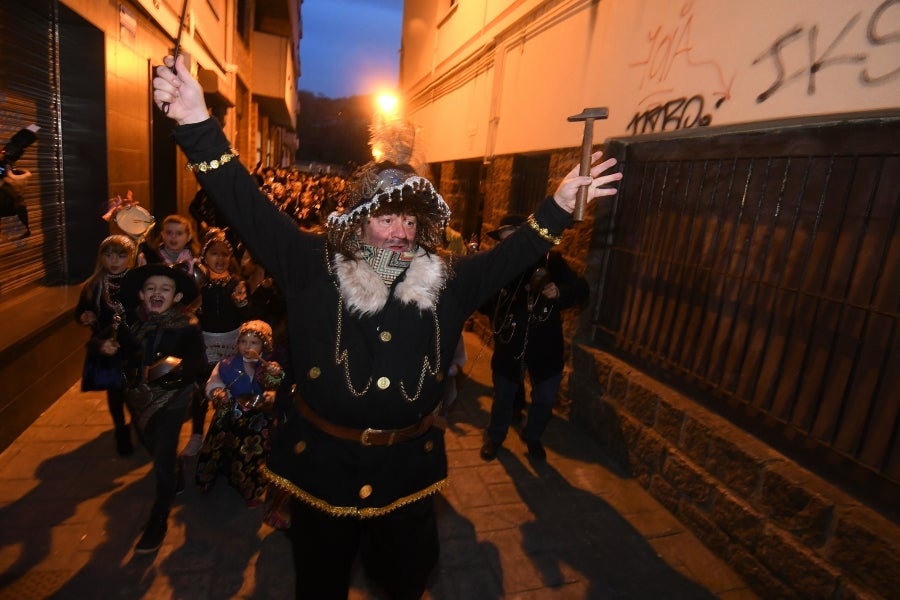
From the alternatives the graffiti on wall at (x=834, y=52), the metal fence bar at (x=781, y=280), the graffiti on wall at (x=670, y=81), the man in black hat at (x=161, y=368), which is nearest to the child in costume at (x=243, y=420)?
the man in black hat at (x=161, y=368)

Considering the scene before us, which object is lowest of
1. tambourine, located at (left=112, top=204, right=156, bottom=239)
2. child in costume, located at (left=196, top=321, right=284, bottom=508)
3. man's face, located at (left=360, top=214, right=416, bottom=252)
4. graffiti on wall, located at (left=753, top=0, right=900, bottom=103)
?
child in costume, located at (left=196, top=321, right=284, bottom=508)

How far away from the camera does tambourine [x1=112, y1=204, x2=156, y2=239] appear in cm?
459

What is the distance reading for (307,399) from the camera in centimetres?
218

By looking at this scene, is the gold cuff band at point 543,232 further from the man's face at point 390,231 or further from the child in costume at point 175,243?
the child in costume at point 175,243

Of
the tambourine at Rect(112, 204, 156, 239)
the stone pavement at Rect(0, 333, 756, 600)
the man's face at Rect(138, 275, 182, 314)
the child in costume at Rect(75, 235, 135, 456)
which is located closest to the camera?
the stone pavement at Rect(0, 333, 756, 600)

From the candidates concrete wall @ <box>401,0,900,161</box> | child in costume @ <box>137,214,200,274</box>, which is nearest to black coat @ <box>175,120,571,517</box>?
concrete wall @ <box>401,0,900,161</box>

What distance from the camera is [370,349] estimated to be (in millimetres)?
2092

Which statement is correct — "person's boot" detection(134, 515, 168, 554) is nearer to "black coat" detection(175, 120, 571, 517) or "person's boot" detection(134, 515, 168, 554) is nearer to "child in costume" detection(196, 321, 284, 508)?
"child in costume" detection(196, 321, 284, 508)

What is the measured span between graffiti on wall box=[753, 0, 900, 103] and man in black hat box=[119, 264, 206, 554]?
388 cm

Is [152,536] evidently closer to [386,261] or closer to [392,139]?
[386,261]

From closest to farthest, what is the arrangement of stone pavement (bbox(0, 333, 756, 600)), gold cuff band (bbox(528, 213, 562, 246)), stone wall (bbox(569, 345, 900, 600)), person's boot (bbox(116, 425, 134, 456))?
1. gold cuff band (bbox(528, 213, 562, 246))
2. stone wall (bbox(569, 345, 900, 600))
3. stone pavement (bbox(0, 333, 756, 600))
4. person's boot (bbox(116, 425, 134, 456))

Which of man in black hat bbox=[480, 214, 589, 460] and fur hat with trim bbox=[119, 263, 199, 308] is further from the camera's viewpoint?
man in black hat bbox=[480, 214, 589, 460]

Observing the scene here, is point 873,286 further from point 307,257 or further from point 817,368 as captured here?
point 307,257

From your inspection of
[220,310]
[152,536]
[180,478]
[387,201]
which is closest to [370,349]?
[387,201]
